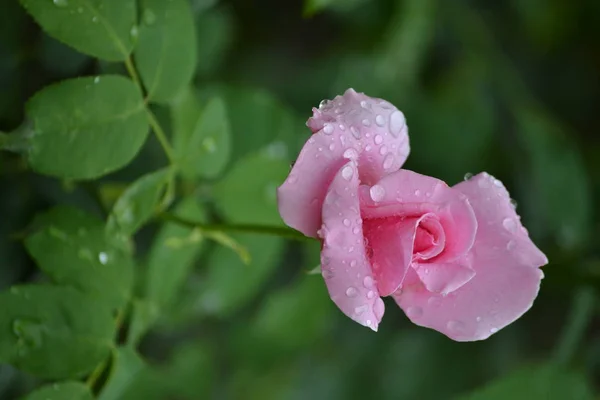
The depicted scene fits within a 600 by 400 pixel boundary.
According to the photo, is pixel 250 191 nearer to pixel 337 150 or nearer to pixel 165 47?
pixel 165 47

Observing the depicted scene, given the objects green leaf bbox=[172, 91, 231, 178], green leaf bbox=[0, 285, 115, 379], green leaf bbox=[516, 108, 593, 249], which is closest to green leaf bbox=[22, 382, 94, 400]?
green leaf bbox=[0, 285, 115, 379]

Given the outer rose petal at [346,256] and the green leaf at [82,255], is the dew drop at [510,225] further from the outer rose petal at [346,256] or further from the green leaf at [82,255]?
the green leaf at [82,255]

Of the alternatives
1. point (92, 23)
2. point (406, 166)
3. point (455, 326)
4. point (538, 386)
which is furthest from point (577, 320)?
point (92, 23)

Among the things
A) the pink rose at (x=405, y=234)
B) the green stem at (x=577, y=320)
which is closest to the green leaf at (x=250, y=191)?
the pink rose at (x=405, y=234)

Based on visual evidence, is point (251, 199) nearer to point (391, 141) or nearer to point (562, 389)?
point (391, 141)

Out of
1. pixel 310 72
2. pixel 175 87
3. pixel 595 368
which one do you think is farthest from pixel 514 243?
pixel 310 72

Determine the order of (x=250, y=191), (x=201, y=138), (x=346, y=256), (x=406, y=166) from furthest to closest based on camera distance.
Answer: (x=406, y=166), (x=250, y=191), (x=201, y=138), (x=346, y=256)
